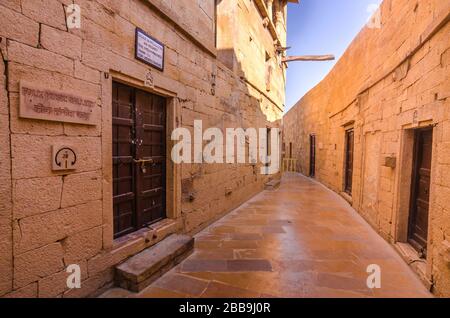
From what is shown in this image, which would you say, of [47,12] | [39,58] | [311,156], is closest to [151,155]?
[39,58]

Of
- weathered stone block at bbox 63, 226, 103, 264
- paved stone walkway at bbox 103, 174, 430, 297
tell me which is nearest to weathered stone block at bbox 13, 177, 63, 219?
weathered stone block at bbox 63, 226, 103, 264

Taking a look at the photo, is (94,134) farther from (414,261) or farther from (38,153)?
(414,261)

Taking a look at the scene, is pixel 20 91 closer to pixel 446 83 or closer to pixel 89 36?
pixel 89 36

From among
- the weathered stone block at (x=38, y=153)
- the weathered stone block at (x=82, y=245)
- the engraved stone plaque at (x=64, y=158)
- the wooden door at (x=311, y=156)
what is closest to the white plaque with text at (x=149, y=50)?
the weathered stone block at (x=38, y=153)

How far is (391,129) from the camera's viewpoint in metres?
3.93

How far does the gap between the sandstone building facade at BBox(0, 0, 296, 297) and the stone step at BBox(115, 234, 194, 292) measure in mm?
106

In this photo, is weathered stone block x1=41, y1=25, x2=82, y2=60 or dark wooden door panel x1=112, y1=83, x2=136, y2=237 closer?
weathered stone block x1=41, y1=25, x2=82, y2=60

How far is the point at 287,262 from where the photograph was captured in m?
3.10

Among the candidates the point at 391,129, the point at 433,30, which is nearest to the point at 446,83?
the point at 433,30

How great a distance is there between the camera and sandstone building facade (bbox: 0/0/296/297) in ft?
5.86

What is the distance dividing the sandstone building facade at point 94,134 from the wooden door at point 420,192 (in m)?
3.24

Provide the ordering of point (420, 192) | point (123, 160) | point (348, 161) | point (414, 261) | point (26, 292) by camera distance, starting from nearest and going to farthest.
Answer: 1. point (26, 292)
2. point (123, 160)
3. point (414, 261)
4. point (420, 192)
5. point (348, 161)

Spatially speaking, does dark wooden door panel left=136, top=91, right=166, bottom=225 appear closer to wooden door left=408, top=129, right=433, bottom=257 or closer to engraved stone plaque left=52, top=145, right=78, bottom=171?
engraved stone plaque left=52, top=145, right=78, bottom=171

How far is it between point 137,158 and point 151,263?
4.15ft
